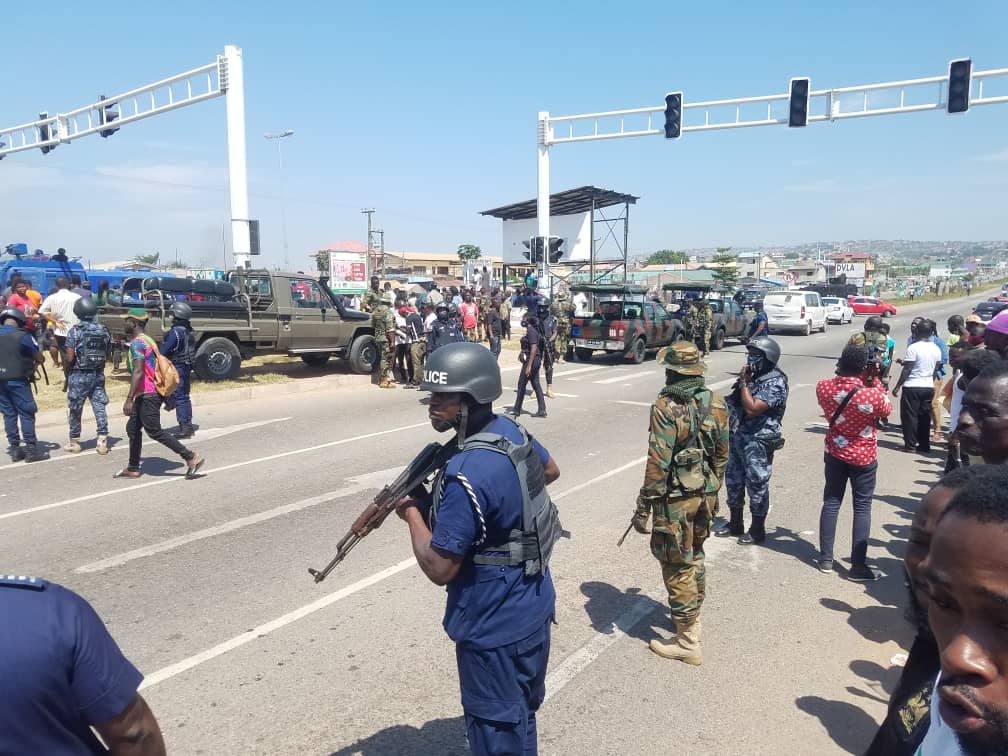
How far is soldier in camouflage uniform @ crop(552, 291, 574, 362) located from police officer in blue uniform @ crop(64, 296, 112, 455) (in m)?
12.0

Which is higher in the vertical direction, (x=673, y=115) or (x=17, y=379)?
(x=673, y=115)

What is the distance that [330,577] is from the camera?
5332 millimetres

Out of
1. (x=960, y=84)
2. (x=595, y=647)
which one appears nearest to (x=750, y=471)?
(x=595, y=647)

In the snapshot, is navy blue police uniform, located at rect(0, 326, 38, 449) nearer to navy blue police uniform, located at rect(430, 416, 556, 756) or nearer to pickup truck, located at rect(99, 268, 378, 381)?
pickup truck, located at rect(99, 268, 378, 381)

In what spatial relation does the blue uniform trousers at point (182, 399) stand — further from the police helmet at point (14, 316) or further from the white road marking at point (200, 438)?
the police helmet at point (14, 316)

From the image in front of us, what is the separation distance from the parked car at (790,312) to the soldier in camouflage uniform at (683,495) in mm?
25592

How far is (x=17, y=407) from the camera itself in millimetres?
8344

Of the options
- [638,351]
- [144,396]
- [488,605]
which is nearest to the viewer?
[488,605]

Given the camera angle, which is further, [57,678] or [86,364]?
[86,364]

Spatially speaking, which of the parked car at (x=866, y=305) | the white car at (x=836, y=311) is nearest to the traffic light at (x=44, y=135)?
the white car at (x=836, y=311)

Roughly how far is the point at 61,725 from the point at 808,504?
22.8 ft

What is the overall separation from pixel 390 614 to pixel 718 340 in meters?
19.5

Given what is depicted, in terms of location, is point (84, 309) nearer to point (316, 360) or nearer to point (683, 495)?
point (683, 495)

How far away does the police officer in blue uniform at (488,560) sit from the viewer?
2453 mm
